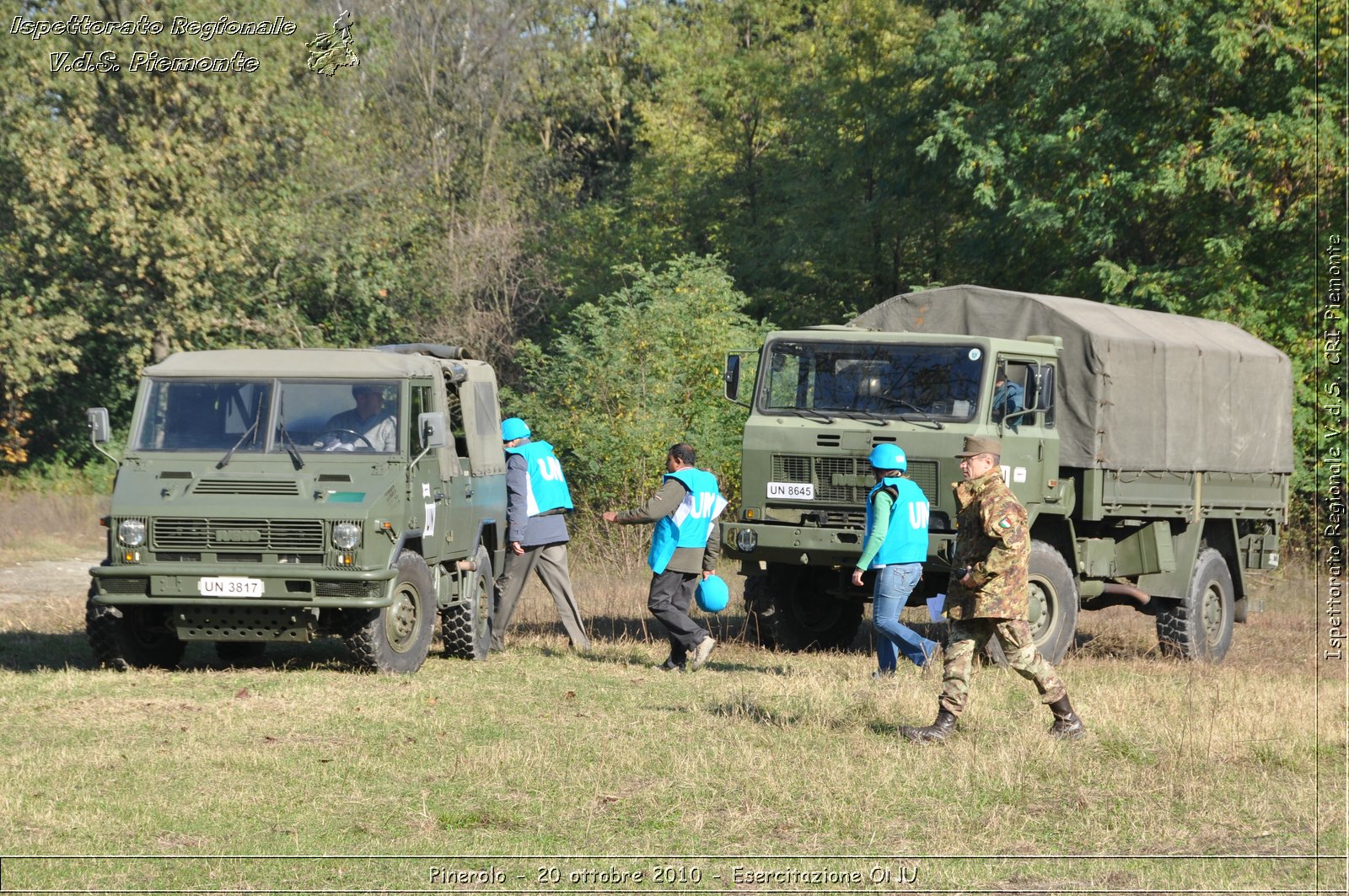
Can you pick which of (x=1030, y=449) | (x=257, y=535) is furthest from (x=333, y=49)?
(x=257, y=535)

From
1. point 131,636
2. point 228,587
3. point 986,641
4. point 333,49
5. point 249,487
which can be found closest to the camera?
point 986,641

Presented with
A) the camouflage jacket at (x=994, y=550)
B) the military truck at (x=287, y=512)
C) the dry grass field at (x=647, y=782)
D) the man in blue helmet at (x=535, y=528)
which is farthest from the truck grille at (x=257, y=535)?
the camouflage jacket at (x=994, y=550)

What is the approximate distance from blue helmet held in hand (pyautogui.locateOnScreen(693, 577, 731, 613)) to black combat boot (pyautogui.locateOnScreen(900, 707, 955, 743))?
10.4 feet

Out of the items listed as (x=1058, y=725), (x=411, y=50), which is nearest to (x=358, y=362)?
(x=1058, y=725)

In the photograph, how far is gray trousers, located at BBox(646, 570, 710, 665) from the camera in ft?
40.5

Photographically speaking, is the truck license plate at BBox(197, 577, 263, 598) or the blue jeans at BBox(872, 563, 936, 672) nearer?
the truck license plate at BBox(197, 577, 263, 598)

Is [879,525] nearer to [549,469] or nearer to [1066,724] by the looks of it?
[1066,724]

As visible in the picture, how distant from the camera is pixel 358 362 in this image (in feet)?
40.1

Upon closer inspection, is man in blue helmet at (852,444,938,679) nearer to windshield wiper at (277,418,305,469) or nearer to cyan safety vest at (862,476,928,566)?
cyan safety vest at (862,476,928,566)

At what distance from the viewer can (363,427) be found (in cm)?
1200

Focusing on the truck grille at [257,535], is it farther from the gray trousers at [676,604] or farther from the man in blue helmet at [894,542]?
the man in blue helmet at [894,542]

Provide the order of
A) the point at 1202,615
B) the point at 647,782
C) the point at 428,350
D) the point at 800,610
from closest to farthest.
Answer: the point at 647,782
the point at 428,350
the point at 800,610
the point at 1202,615

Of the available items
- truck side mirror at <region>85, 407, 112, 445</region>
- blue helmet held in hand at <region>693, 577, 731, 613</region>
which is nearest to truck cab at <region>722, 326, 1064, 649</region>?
blue helmet held in hand at <region>693, 577, 731, 613</region>

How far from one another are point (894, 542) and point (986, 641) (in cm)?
213
